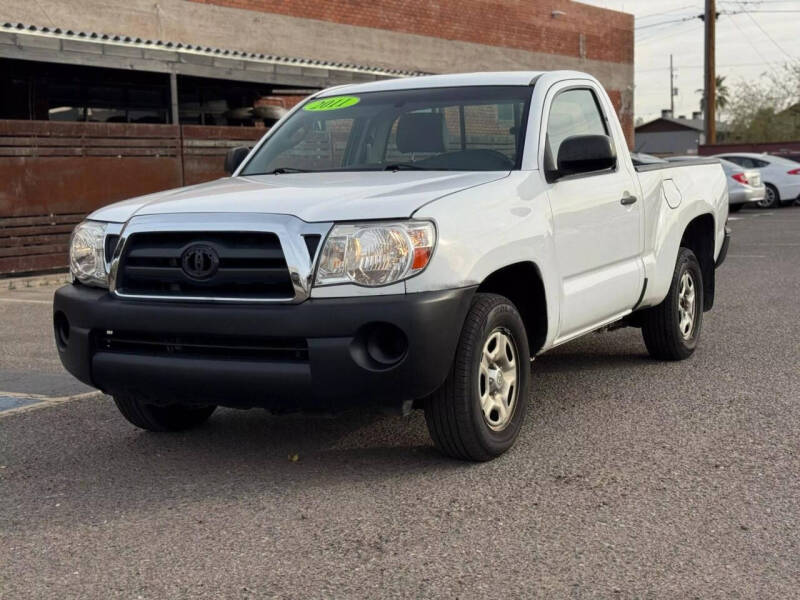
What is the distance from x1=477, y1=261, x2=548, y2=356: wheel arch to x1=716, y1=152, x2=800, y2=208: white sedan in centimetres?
2503

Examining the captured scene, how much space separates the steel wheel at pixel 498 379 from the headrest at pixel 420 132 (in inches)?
48.5

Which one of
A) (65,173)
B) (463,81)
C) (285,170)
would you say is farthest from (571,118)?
(65,173)

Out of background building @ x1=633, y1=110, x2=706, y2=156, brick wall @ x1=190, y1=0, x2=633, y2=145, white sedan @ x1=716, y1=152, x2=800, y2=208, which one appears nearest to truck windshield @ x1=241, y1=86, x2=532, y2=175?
brick wall @ x1=190, y1=0, x2=633, y2=145

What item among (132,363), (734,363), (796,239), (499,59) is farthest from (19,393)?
(499,59)

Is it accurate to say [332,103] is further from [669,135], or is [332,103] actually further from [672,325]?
[669,135]

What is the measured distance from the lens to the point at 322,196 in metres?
4.88

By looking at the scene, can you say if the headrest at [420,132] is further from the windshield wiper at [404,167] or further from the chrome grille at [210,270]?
the chrome grille at [210,270]

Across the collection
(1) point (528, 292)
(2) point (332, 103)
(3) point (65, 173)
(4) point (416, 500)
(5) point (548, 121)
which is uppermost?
(2) point (332, 103)

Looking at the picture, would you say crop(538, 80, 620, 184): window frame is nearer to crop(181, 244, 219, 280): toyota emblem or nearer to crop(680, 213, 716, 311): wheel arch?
crop(680, 213, 716, 311): wheel arch

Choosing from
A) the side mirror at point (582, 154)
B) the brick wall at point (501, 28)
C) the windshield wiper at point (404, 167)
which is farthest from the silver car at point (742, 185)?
the windshield wiper at point (404, 167)

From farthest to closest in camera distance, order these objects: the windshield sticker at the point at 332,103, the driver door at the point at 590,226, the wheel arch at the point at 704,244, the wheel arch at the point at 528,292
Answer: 1. the wheel arch at the point at 704,244
2. the windshield sticker at the point at 332,103
3. the driver door at the point at 590,226
4. the wheel arch at the point at 528,292

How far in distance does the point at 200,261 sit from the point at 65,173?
37.4ft

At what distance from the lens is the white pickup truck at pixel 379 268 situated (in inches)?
180

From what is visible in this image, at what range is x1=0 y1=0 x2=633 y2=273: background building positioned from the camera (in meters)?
15.1
